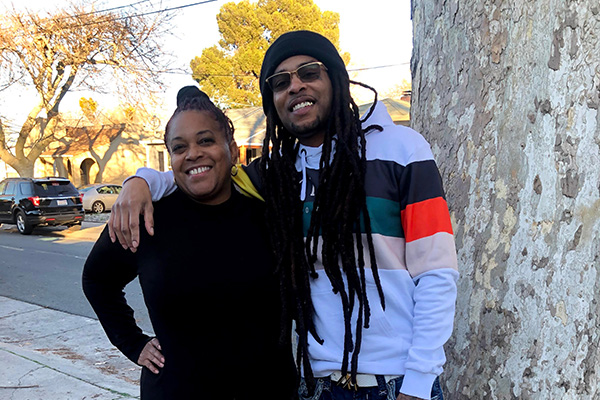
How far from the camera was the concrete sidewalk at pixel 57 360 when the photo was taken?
383cm

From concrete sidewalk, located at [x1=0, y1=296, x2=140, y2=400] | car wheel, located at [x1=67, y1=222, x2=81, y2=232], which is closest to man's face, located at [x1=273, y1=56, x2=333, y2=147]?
concrete sidewalk, located at [x1=0, y1=296, x2=140, y2=400]

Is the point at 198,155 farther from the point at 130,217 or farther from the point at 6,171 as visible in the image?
the point at 6,171

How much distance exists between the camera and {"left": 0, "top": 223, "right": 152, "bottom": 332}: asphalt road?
7059 millimetres

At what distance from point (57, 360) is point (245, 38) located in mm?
29933

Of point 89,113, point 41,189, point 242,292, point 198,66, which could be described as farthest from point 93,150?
point 242,292

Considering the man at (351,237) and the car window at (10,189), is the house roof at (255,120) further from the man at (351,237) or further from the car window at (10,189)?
the man at (351,237)

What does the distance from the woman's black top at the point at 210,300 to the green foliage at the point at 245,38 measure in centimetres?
3033

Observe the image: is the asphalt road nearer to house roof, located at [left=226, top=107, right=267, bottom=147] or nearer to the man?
the man

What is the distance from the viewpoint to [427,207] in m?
1.56

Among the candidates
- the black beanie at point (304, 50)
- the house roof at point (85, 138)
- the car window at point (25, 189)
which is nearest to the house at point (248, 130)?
the car window at point (25, 189)

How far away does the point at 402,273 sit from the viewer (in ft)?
5.40

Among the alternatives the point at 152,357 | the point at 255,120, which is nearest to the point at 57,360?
the point at 152,357

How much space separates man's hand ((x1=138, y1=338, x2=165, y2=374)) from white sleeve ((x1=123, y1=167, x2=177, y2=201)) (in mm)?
615

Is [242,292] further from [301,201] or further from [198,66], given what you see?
[198,66]
